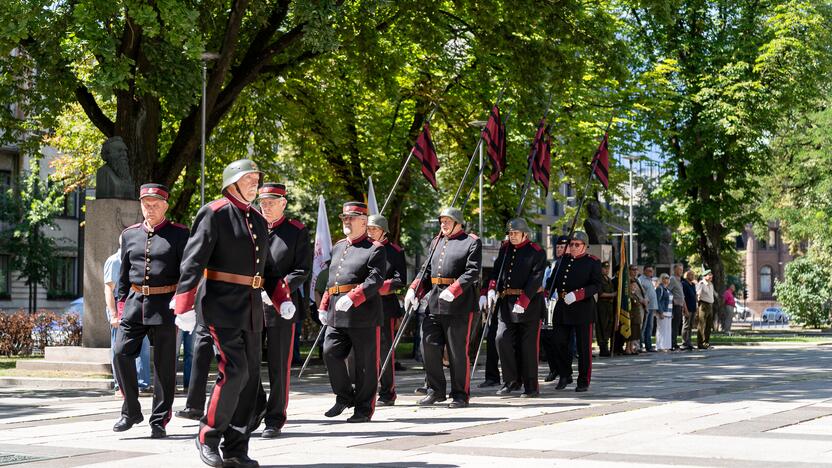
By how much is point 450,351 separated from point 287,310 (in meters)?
4.03

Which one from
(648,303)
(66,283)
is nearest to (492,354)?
(648,303)

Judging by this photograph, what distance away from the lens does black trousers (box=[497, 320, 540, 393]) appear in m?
13.9

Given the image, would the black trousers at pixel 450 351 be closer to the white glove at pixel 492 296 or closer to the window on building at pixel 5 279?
the white glove at pixel 492 296

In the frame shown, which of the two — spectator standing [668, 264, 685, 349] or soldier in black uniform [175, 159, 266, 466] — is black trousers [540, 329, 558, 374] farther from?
spectator standing [668, 264, 685, 349]

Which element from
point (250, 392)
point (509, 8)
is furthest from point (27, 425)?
point (509, 8)

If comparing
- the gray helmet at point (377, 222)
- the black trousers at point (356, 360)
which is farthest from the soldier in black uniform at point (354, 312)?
the gray helmet at point (377, 222)

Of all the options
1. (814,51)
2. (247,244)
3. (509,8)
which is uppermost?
(814,51)

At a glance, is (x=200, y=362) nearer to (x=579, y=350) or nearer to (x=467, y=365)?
Result: (x=467, y=365)

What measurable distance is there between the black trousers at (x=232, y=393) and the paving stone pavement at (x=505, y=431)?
0.28 metres

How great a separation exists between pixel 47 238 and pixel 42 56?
3004 cm

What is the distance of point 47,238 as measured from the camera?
46.1 metres

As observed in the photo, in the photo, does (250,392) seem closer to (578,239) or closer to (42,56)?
(578,239)

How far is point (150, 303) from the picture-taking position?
1030 cm

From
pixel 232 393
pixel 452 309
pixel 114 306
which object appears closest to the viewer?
pixel 232 393
